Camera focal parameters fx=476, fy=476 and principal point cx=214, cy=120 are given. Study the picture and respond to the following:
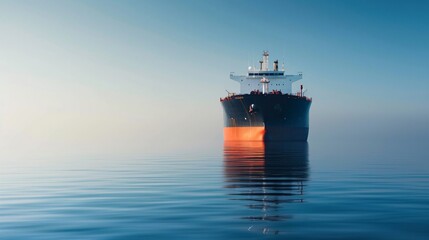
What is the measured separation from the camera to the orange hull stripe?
74312 mm

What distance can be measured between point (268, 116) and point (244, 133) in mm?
7522

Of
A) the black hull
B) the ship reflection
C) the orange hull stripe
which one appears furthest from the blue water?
the orange hull stripe

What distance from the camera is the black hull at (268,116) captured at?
236 ft

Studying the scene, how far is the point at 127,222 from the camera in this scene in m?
11.4

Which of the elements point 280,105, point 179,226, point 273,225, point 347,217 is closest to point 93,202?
point 179,226

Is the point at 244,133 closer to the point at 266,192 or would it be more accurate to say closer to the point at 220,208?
the point at 266,192

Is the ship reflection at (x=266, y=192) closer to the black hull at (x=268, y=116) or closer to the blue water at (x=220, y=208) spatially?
the blue water at (x=220, y=208)

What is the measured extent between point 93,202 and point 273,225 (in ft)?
22.7

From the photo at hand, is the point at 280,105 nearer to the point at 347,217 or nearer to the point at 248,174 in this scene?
the point at 248,174

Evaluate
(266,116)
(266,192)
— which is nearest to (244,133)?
(266,116)

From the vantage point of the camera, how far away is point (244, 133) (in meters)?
78.7

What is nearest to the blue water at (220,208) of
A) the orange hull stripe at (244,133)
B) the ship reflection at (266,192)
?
the ship reflection at (266,192)

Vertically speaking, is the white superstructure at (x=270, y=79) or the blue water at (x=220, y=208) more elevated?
the white superstructure at (x=270, y=79)

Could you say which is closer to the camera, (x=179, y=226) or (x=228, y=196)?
(x=179, y=226)
